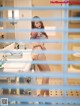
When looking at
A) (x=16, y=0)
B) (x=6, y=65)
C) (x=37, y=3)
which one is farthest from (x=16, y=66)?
(x=37, y=3)

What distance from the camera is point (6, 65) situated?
236cm

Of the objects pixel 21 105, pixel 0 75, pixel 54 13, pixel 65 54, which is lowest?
pixel 21 105

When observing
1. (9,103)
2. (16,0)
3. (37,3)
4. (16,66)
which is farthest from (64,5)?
(37,3)

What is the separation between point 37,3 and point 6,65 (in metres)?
1.73

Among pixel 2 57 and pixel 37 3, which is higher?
pixel 37 3

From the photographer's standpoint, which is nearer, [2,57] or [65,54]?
[65,54]

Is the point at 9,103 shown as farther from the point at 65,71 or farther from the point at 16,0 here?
the point at 16,0

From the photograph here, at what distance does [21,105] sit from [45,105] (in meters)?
0.14

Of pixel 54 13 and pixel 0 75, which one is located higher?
pixel 54 13

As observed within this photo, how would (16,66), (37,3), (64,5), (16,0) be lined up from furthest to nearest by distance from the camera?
(37,3) → (16,0) → (16,66) → (64,5)

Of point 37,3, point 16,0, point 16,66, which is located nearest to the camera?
point 16,66

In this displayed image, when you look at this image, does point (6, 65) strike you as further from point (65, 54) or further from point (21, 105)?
point (65, 54)

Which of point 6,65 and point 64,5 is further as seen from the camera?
point 6,65

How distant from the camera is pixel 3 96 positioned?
1.40 m
